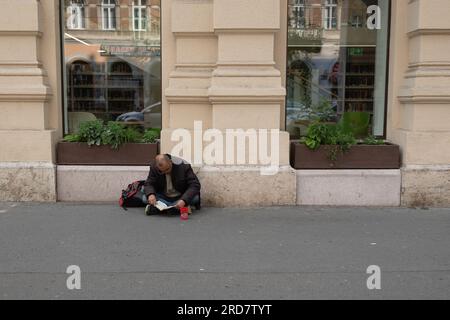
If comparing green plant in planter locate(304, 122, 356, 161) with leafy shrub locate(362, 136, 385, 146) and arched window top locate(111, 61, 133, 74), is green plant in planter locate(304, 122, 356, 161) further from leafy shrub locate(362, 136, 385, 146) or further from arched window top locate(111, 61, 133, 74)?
arched window top locate(111, 61, 133, 74)

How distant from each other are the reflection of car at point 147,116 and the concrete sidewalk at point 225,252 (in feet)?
4.98

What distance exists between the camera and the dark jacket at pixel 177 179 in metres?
6.65

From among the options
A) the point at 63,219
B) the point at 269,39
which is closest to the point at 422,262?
the point at 269,39

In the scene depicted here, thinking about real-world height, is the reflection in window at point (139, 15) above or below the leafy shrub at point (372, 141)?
above

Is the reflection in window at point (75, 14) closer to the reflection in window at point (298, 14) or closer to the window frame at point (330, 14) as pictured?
the reflection in window at point (298, 14)

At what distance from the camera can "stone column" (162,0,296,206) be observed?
6.96m

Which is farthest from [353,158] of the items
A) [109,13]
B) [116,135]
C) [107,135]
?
[109,13]

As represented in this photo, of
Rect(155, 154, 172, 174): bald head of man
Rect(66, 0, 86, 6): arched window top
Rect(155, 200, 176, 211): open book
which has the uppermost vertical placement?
Rect(66, 0, 86, 6): arched window top

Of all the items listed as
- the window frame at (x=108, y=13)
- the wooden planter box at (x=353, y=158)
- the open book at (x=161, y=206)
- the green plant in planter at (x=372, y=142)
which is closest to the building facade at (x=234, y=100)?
the wooden planter box at (x=353, y=158)

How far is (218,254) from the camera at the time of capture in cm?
518

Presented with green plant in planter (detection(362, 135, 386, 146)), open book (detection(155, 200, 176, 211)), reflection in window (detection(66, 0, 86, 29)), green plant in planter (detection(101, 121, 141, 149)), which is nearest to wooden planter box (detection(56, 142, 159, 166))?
green plant in planter (detection(101, 121, 141, 149))

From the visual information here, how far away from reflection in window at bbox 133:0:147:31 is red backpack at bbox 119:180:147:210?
2.56m

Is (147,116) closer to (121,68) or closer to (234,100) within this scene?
(121,68)

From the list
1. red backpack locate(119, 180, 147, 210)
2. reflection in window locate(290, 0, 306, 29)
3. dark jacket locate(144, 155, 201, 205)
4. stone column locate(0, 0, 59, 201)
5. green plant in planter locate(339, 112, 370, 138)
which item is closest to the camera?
dark jacket locate(144, 155, 201, 205)
